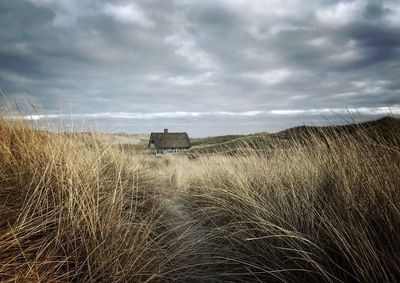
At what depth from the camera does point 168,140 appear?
4222 cm

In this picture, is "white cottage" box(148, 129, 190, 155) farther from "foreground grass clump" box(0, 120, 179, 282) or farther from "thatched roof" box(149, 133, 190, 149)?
"foreground grass clump" box(0, 120, 179, 282)

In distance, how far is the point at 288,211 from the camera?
3.09m

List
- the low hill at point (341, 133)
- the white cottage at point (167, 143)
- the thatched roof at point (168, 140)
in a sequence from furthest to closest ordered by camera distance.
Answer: the thatched roof at point (168, 140)
the white cottage at point (167, 143)
the low hill at point (341, 133)

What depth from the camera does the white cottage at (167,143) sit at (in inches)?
1638

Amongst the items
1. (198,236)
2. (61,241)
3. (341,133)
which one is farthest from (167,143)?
(61,241)

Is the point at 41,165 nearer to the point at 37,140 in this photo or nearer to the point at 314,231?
the point at 37,140

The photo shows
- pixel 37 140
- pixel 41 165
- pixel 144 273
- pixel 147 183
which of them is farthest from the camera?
pixel 147 183

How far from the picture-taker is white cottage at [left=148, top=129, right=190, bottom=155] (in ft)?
136

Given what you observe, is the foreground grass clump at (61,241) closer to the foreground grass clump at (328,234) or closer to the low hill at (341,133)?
the foreground grass clump at (328,234)

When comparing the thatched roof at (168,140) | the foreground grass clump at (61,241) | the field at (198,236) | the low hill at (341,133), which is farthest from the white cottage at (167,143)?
the foreground grass clump at (61,241)

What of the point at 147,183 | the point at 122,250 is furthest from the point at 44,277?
the point at 147,183

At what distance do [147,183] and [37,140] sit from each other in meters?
1.75

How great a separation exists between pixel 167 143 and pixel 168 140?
19.2 inches

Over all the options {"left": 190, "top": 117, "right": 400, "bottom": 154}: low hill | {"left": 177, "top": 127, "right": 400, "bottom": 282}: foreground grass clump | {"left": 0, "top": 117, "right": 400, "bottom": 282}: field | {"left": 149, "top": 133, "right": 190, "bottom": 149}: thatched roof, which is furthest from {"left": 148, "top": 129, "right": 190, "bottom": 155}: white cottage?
{"left": 177, "top": 127, "right": 400, "bottom": 282}: foreground grass clump
